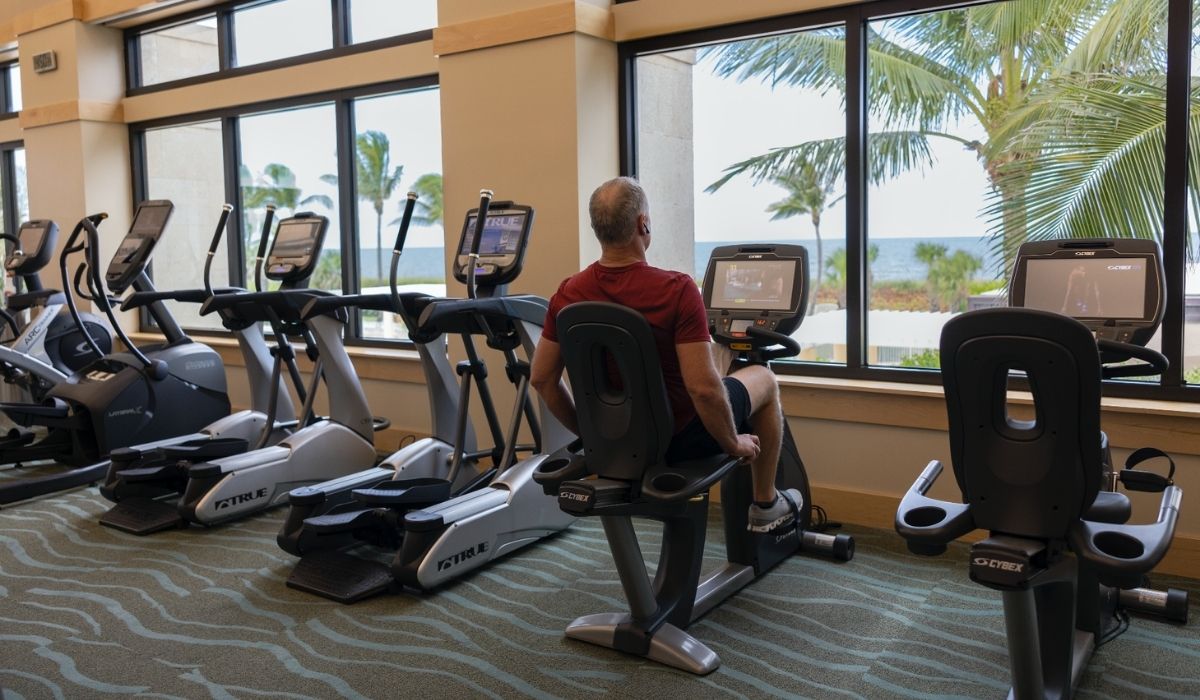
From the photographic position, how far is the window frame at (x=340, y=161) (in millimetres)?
5984

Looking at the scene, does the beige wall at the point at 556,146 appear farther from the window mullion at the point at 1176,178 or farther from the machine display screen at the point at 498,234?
the machine display screen at the point at 498,234

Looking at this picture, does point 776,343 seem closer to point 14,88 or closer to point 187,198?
point 187,198

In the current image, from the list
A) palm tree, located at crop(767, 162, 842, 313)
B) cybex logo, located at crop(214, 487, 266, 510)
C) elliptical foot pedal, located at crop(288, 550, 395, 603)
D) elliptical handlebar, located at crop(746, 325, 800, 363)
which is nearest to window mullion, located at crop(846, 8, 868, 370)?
palm tree, located at crop(767, 162, 842, 313)

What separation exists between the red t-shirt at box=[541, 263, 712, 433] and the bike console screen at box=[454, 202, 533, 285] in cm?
107

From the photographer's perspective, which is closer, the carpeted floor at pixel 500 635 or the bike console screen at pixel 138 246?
the carpeted floor at pixel 500 635

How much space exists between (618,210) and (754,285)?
0.97m

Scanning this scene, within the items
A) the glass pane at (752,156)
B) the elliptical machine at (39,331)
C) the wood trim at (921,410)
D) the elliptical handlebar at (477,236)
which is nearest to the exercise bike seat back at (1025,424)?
the wood trim at (921,410)

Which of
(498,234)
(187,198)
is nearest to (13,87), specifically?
(187,198)

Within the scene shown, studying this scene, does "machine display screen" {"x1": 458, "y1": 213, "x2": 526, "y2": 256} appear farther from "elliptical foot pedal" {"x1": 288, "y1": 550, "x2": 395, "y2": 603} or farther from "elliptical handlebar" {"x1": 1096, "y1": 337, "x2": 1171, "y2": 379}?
"elliptical handlebar" {"x1": 1096, "y1": 337, "x2": 1171, "y2": 379}

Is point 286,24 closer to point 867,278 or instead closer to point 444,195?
point 444,195

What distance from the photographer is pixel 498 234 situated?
160 inches

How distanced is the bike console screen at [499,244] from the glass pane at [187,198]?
3861 mm

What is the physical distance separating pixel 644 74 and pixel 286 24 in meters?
2.76

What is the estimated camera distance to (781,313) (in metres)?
3.47
